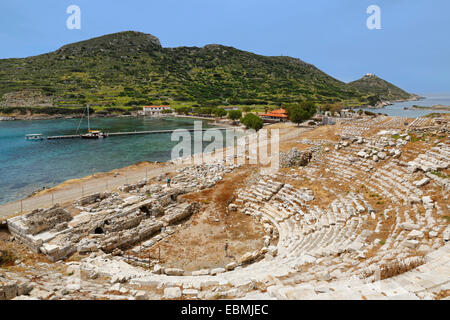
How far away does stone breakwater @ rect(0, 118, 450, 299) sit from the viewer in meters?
8.55

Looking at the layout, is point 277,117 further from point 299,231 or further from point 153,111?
point 299,231

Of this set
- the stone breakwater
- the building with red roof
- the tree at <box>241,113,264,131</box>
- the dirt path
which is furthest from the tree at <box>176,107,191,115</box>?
the stone breakwater

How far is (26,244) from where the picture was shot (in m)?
15.0

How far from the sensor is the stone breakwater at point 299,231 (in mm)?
8555

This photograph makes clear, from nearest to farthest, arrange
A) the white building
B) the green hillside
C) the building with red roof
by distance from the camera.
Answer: the building with red roof
the green hillside
the white building

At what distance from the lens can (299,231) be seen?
1641cm

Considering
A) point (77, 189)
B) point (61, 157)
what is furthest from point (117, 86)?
point (77, 189)

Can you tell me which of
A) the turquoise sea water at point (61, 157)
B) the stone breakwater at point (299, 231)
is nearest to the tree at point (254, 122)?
the turquoise sea water at point (61, 157)

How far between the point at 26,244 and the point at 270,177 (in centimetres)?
1984

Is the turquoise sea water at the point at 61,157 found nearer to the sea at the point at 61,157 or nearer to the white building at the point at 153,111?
the sea at the point at 61,157

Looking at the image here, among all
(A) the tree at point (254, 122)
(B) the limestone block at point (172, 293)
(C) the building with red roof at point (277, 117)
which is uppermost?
(C) the building with red roof at point (277, 117)

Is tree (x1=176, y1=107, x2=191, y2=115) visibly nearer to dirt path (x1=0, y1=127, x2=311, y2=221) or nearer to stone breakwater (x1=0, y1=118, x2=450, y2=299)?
dirt path (x1=0, y1=127, x2=311, y2=221)
